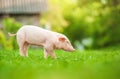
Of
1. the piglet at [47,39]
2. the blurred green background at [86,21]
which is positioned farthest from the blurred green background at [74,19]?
the piglet at [47,39]

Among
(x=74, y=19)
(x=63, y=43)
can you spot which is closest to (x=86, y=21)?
(x=74, y=19)

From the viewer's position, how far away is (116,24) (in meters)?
22.9

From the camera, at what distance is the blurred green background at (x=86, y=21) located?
2312cm

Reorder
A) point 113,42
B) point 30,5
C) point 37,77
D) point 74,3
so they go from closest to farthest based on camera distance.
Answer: point 37,77, point 30,5, point 113,42, point 74,3

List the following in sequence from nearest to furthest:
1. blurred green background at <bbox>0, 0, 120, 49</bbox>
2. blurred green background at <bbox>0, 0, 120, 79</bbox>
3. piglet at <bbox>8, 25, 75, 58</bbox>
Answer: piglet at <bbox>8, 25, 75, 58</bbox> → blurred green background at <bbox>0, 0, 120, 79</bbox> → blurred green background at <bbox>0, 0, 120, 49</bbox>

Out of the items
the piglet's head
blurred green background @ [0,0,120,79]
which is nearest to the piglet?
the piglet's head

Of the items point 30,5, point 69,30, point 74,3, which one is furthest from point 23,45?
point 74,3

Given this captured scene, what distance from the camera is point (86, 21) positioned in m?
27.5

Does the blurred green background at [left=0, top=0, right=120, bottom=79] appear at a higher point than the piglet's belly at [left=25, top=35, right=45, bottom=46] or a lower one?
lower

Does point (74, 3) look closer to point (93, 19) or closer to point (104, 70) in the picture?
point (93, 19)

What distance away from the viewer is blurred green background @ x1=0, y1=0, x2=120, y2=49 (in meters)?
23.1

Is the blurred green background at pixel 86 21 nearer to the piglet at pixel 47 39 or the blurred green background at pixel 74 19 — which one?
the blurred green background at pixel 74 19

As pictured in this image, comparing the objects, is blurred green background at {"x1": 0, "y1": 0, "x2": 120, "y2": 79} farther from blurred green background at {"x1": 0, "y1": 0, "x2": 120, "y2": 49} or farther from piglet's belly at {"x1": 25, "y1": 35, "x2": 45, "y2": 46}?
piglet's belly at {"x1": 25, "y1": 35, "x2": 45, "y2": 46}

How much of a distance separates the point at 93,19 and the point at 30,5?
8.46 meters
